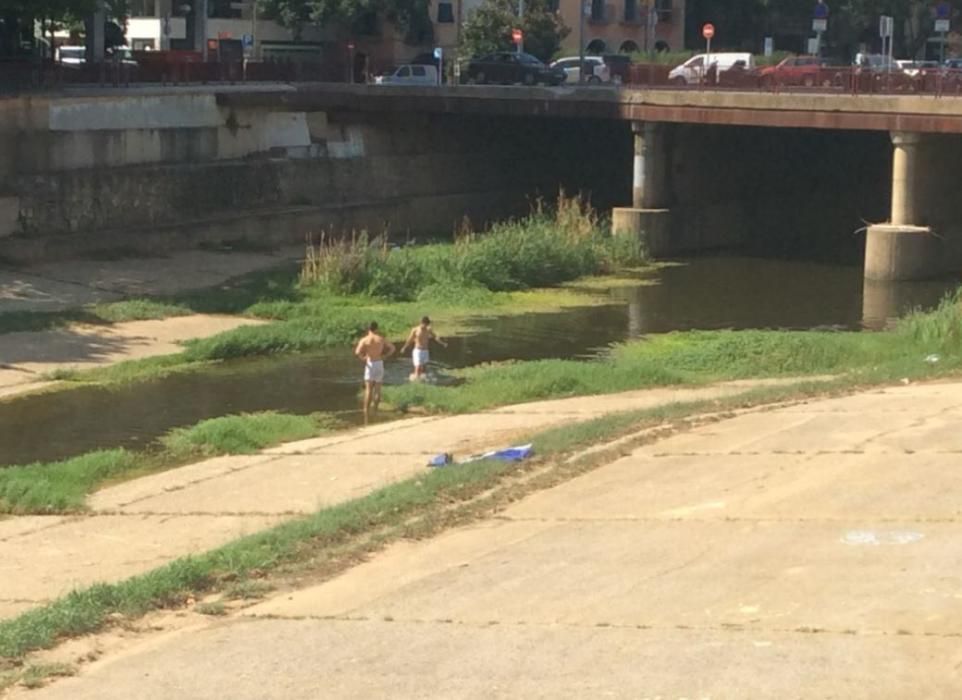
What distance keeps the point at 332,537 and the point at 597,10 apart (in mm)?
82272

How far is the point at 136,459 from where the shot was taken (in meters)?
23.1

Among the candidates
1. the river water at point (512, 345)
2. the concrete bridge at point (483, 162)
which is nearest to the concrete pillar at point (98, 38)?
the concrete bridge at point (483, 162)

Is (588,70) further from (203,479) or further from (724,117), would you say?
(203,479)

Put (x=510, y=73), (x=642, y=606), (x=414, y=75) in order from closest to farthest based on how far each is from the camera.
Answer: (x=642, y=606) → (x=510, y=73) → (x=414, y=75)

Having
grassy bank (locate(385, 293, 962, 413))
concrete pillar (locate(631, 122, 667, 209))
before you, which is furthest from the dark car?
grassy bank (locate(385, 293, 962, 413))

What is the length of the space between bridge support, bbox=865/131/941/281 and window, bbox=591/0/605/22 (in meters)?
52.2

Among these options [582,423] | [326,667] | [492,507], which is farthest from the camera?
[582,423]

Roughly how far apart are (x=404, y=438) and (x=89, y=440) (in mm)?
4939

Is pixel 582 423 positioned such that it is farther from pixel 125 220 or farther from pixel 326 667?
pixel 125 220

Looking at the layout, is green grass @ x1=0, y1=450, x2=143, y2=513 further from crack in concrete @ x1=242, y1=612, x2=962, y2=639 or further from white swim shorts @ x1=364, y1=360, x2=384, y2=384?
crack in concrete @ x1=242, y1=612, x2=962, y2=639

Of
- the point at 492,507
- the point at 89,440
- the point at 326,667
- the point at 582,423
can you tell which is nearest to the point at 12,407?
the point at 89,440

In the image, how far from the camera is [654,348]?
3366 centimetres

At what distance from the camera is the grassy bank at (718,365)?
26.8 metres

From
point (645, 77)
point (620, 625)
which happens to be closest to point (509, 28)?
point (645, 77)
